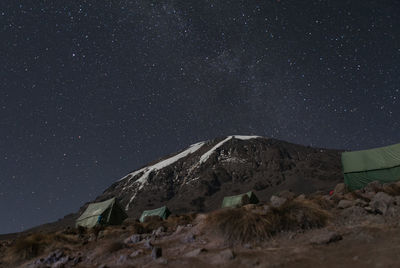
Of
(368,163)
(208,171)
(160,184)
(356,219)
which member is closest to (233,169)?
(208,171)

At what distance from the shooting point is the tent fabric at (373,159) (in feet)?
61.4

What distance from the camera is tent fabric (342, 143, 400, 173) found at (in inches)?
737

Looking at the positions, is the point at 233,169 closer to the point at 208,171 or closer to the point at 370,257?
the point at 208,171

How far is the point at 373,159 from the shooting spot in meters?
19.8

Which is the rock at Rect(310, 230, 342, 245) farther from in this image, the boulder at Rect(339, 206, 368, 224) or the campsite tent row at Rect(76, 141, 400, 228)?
the campsite tent row at Rect(76, 141, 400, 228)

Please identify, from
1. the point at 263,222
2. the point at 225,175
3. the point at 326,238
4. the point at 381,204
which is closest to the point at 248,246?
the point at 263,222

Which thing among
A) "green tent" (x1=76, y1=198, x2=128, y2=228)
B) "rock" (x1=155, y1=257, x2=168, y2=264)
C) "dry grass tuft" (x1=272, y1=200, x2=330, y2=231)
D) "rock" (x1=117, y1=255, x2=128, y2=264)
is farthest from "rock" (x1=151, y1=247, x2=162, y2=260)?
"green tent" (x1=76, y1=198, x2=128, y2=228)

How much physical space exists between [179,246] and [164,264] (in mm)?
1141

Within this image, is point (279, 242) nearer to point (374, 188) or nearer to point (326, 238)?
point (326, 238)

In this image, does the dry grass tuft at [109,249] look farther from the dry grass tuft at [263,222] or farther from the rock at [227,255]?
the rock at [227,255]

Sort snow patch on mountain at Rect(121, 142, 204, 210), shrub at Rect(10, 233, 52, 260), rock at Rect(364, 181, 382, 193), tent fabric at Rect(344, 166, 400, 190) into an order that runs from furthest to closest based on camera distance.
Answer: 1. snow patch on mountain at Rect(121, 142, 204, 210)
2. tent fabric at Rect(344, 166, 400, 190)
3. rock at Rect(364, 181, 382, 193)
4. shrub at Rect(10, 233, 52, 260)

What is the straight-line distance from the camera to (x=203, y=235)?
515 centimetres

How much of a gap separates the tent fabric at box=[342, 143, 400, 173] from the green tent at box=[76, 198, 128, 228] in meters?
21.7

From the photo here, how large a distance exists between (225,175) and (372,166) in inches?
4203
